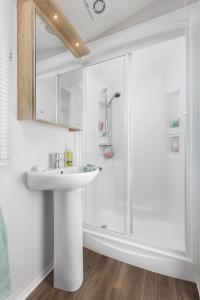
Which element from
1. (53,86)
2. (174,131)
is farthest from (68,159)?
(174,131)

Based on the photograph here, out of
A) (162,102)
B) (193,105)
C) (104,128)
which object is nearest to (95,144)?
(104,128)

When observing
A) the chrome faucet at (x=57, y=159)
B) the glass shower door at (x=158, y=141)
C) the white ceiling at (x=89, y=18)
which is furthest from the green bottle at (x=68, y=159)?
the white ceiling at (x=89, y=18)

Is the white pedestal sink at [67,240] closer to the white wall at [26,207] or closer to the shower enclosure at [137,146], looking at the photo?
the white wall at [26,207]

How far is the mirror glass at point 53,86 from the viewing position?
1226 mm

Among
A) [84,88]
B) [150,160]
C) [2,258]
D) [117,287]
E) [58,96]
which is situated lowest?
[117,287]

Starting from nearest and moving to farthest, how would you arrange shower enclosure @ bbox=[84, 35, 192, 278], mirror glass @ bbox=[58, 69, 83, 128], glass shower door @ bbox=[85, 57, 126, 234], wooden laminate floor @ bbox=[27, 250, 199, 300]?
wooden laminate floor @ bbox=[27, 250, 199, 300], mirror glass @ bbox=[58, 69, 83, 128], shower enclosure @ bbox=[84, 35, 192, 278], glass shower door @ bbox=[85, 57, 126, 234]

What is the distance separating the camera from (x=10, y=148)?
1056mm

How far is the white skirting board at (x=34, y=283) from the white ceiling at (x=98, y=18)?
91.1 inches

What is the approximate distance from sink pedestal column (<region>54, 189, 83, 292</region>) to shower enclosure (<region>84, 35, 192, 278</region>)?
0.49m

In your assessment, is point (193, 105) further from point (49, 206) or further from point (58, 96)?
point (49, 206)

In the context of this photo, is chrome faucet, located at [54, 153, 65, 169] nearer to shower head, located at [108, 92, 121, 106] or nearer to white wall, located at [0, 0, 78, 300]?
white wall, located at [0, 0, 78, 300]

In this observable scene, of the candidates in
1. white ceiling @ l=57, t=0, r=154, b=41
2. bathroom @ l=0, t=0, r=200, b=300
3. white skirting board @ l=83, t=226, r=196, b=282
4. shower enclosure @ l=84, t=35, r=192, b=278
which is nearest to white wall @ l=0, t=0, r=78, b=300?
bathroom @ l=0, t=0, r=200, b=300

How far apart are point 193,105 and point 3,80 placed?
136 centimetres

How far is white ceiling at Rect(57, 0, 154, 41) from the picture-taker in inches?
63.3
